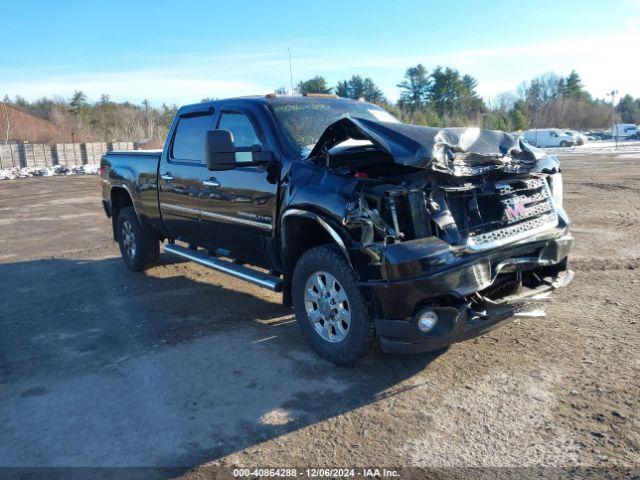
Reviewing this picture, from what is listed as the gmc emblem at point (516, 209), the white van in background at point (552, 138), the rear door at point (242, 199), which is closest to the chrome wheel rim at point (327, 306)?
the rear door at point (242, 199)

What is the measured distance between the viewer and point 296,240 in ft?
15.3

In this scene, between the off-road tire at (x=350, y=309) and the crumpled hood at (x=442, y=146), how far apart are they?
81 cm

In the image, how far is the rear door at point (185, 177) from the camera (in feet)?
19.6

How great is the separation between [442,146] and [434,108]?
60265 millimetres

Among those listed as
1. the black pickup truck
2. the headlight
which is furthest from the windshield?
the headlight

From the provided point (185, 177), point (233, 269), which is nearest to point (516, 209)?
point (233, 269)

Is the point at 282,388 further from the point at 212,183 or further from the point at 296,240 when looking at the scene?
the point at 212,183

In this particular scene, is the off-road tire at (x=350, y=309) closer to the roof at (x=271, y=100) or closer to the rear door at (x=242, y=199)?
the rear door at (x=242, y=199)

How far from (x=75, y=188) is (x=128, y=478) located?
838 inches

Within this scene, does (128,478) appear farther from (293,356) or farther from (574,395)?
(574,395)

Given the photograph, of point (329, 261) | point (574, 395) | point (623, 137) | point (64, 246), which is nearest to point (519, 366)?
point (574, 395)

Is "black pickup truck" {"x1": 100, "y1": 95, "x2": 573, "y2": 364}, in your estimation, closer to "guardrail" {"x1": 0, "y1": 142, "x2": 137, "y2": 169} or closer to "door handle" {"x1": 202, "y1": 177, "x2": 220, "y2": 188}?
"door handle" {"x1": 202, "y1": 177, "x2": 220, "y2": 188}

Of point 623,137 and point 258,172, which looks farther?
point 623,137

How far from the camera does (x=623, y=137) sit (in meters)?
63.4
